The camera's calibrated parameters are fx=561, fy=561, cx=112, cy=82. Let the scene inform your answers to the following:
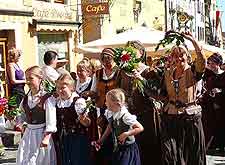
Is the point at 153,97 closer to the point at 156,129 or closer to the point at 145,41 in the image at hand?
the point at 156,129

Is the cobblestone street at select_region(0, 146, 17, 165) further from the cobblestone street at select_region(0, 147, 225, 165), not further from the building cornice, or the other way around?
the building cornice

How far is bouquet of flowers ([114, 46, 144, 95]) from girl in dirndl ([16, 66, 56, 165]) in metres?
0.95

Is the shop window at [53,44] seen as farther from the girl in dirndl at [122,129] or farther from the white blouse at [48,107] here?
the girl in dirndl at [122,129]

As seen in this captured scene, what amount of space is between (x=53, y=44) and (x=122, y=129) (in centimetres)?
1214

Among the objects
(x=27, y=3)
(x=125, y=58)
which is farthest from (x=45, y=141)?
(x=27, y=3)

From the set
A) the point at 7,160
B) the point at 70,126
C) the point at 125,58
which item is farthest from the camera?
the point at 7,160

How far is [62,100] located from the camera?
242 inches

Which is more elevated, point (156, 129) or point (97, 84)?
point (97, 84)

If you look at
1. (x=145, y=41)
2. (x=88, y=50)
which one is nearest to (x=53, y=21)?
(x=88, y=50)

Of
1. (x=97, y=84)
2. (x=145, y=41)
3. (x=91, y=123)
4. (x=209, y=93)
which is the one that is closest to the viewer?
(x=91, y=123)

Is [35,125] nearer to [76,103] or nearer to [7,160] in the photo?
[76,103]

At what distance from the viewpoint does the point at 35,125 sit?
20.6ft

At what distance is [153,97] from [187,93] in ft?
1.41

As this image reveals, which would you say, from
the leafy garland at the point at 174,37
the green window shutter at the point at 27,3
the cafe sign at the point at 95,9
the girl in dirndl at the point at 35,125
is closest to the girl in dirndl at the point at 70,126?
the girl in dirndl at the point at 35,125
